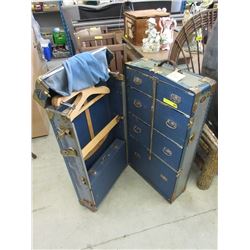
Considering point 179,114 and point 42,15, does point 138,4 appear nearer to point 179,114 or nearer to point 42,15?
point 42,15

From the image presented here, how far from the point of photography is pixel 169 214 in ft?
5.14

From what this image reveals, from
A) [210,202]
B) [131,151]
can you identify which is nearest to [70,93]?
[131,151]

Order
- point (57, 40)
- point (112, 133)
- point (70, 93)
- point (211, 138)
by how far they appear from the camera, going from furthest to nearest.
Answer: point (57, 40) → point (112, 133) → point (211, 138) → point (70, 93)

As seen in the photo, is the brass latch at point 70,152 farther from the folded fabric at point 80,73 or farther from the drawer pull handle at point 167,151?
the drawer pull handle at point 167,151

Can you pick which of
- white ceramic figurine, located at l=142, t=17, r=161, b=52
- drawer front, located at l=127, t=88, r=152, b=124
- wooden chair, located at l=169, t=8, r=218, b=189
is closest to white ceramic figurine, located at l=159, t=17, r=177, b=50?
white ceramic figurine, located at l=142, t=17, r=161, b=52

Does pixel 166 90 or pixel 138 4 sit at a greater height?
pixel 138 4

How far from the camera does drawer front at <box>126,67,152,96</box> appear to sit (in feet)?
3.97

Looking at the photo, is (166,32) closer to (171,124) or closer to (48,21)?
(171,124)

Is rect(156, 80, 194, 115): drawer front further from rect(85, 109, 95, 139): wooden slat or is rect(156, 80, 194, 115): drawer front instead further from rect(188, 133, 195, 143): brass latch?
rect(85, 109, 95, 139): wooden slat

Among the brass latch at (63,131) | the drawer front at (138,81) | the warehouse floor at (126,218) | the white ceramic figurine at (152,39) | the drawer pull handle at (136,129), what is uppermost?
the white ceramic figurine at (152,39)

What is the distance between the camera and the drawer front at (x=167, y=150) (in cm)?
129

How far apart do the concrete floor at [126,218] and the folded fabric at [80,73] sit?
1003 millimetres

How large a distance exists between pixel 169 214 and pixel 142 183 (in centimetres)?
34

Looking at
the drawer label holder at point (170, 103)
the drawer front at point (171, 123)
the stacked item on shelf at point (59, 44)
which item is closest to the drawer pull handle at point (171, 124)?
the drawer front at point (171, 123)
